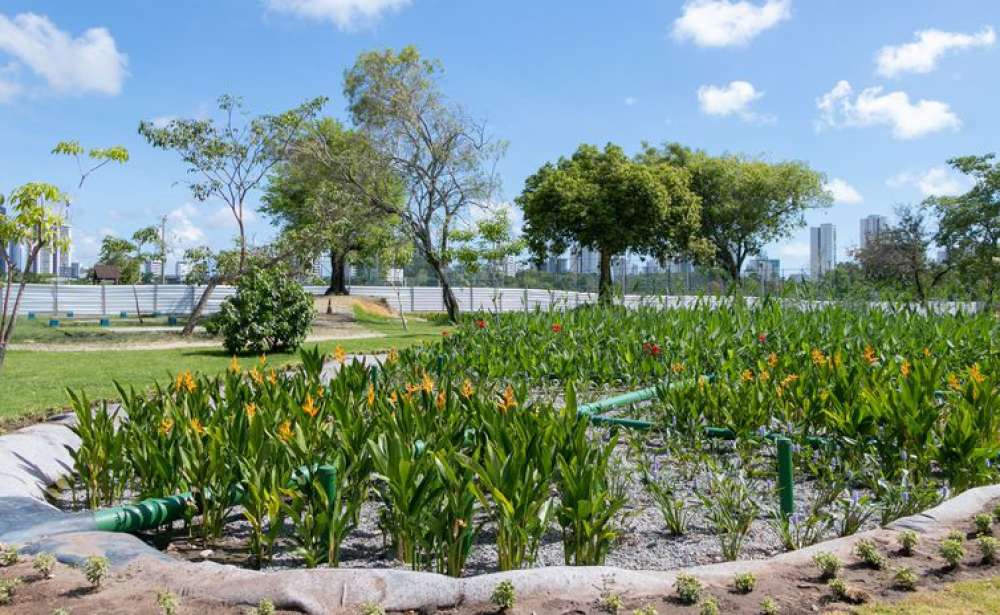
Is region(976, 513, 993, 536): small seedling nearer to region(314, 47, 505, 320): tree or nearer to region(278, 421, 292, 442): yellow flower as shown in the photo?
region(278, 421, 292, 442): yellow flower

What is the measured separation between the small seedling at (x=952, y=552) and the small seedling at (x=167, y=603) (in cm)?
264

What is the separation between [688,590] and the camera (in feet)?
8.08

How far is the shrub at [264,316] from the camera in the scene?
40.9 ft

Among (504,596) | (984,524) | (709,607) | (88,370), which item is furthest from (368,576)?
(88,370)

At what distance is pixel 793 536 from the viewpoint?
3293 mm

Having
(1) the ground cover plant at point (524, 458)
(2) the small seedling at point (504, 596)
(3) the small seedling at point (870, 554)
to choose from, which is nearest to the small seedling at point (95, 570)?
(1) the ground cover plant at point (524, 458)

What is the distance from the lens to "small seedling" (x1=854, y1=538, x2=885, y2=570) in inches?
109

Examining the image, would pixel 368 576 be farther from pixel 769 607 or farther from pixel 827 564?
pixel 827 564

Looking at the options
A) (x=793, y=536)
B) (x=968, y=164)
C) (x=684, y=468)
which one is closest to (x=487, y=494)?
(x=684, y=468)

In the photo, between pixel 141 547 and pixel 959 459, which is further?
pixel 959 459

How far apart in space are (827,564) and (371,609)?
1.56m

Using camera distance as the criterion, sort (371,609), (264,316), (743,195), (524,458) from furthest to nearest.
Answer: (743,195) < (264,316) < (524,458) < (371,609)

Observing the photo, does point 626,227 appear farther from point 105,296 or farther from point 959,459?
point 959,459

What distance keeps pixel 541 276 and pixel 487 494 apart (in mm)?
32635
